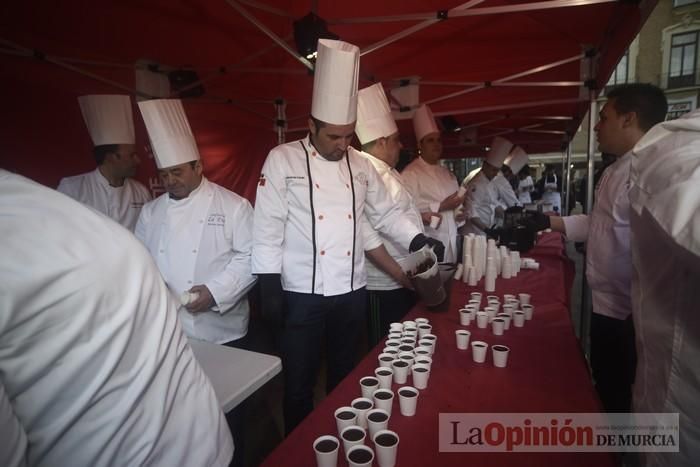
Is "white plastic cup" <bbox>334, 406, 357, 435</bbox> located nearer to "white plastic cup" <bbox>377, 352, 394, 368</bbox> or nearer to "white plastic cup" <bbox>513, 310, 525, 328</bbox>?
"white plastic cup" <bbox>377, 352, 394, 368</bbox>

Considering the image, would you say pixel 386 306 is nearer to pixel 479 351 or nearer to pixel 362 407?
pixel 479 351

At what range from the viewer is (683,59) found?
63.0ft

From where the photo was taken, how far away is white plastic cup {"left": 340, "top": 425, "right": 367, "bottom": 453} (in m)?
0.91

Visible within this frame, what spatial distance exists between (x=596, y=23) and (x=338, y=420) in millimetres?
3309

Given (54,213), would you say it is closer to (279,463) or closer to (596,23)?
(279,463)

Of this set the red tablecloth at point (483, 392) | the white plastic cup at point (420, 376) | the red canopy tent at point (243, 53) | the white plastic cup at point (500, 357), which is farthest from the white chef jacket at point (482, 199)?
the white plastic cup at point (420, 376)

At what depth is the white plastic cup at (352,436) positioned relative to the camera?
906 millimetres

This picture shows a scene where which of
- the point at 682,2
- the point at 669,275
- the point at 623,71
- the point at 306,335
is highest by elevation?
the point at 682,2

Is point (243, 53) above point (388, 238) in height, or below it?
above

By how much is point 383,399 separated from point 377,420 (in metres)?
0.11

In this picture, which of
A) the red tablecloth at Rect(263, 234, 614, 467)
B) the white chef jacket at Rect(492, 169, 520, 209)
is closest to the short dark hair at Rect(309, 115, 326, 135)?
the red tablecloth at Rect(263, 234, 614, 467)

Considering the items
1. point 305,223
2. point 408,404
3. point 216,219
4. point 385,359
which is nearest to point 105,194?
point 216,219

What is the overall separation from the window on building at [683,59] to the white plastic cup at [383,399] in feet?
87.0

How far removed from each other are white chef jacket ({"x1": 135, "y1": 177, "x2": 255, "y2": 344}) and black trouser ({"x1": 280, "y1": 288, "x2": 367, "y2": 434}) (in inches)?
12.0
